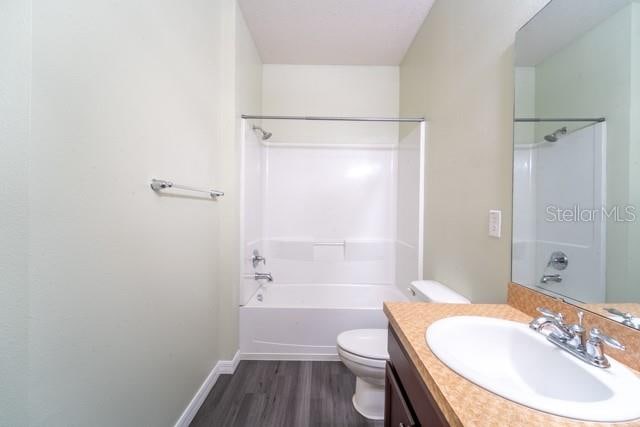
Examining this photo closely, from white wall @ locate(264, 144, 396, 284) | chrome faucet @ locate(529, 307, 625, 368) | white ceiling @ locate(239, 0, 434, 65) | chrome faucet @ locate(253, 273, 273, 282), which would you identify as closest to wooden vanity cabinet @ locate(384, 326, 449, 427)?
chrome faucet @ locate(529, 307, 625, 368)

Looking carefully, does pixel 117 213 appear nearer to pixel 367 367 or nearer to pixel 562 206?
pixel 367 367

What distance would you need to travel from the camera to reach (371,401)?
140cm

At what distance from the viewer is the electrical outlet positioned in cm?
Result: 106

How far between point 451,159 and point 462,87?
1.28ft

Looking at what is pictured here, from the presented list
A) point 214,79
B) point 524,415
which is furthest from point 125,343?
point 214,79

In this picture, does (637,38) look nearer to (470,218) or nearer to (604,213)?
(604,213)

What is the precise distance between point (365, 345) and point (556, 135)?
51.8 inches

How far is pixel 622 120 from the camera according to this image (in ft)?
2.05

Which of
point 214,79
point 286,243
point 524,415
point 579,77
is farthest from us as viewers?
point 286,243

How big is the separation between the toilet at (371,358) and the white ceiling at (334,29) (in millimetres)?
1939

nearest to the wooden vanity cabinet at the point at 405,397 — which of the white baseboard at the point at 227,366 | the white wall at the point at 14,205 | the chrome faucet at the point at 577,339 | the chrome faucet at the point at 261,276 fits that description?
the chrome faucet at the point at 577,339

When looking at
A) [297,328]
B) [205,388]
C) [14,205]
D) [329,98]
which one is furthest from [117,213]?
[329,98]

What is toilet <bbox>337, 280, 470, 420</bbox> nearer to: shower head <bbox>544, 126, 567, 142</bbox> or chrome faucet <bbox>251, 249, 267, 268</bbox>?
shower head <bbox>544, 126, 567, 142</bbox>

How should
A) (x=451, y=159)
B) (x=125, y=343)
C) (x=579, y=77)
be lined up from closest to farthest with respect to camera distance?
(x=579, y=77) < (x=125, y=343) < (x=451, y=159)
